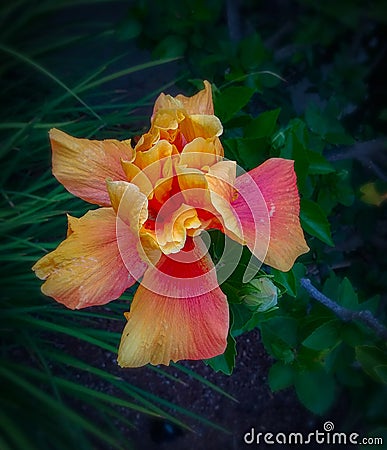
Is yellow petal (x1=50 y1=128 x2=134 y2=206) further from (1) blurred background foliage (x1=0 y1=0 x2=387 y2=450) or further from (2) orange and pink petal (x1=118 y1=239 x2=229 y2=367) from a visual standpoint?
(1) blurred background foliage (x1=0 y1=0 x2=387 y2=450)

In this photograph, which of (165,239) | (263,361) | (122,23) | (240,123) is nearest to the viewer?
(165,239)

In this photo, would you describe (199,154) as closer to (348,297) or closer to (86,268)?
(86,268)

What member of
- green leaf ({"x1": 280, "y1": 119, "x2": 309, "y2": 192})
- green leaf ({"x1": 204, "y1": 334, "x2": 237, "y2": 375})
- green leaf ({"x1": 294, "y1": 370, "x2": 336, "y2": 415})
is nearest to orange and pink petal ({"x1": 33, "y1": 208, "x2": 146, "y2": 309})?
green leaf ({"x1": 204, "y1": 334, "x2": 237, "y2": 375})

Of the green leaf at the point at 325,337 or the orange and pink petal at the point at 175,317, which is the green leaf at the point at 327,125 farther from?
the orange and pink petal at the point at 175,317

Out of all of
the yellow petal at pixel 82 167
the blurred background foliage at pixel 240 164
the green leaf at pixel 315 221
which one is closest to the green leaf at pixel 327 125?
the blurred background foliage at pixel 240 164

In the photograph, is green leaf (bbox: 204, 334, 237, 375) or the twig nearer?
green leaf (bbox: 204, 334, 237, 375)

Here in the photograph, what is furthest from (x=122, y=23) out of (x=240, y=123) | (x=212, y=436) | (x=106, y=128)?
(x=212, y=436)

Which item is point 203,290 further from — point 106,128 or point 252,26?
point 252,26
